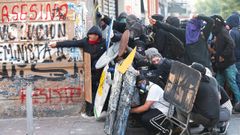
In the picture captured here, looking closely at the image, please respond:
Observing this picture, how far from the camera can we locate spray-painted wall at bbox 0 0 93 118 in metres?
8.33

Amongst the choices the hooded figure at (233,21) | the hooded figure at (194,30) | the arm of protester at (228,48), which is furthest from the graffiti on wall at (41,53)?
the hooded figure at (233,21)

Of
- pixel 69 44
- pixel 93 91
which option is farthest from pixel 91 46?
pixel 93 91

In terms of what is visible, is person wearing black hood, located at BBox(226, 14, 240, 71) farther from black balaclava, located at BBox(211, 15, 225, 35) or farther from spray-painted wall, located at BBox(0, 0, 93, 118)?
spray-painted wall, located at BBox(0, 0, 93, 118)

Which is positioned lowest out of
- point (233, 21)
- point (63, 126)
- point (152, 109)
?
point (63, 126)

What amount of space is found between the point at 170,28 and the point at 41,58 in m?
2.27

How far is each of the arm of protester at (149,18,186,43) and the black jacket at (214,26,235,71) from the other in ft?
2.07

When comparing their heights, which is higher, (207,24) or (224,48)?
(207,24)

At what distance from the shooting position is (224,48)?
27.1 ft

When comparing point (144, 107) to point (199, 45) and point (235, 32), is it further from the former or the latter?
point (235, 32)

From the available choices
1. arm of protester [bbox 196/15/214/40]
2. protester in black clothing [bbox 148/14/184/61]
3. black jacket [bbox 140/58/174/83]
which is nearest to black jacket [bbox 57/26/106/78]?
protester in black clothing [bbox 148/14/184/61]

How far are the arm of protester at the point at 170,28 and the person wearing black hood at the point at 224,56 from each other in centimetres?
57

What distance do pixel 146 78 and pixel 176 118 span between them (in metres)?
0.83

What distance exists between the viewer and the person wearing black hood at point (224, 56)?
26.8ft

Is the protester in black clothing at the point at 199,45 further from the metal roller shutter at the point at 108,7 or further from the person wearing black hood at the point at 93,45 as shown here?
the metal roller shutter at the point at 108,7
